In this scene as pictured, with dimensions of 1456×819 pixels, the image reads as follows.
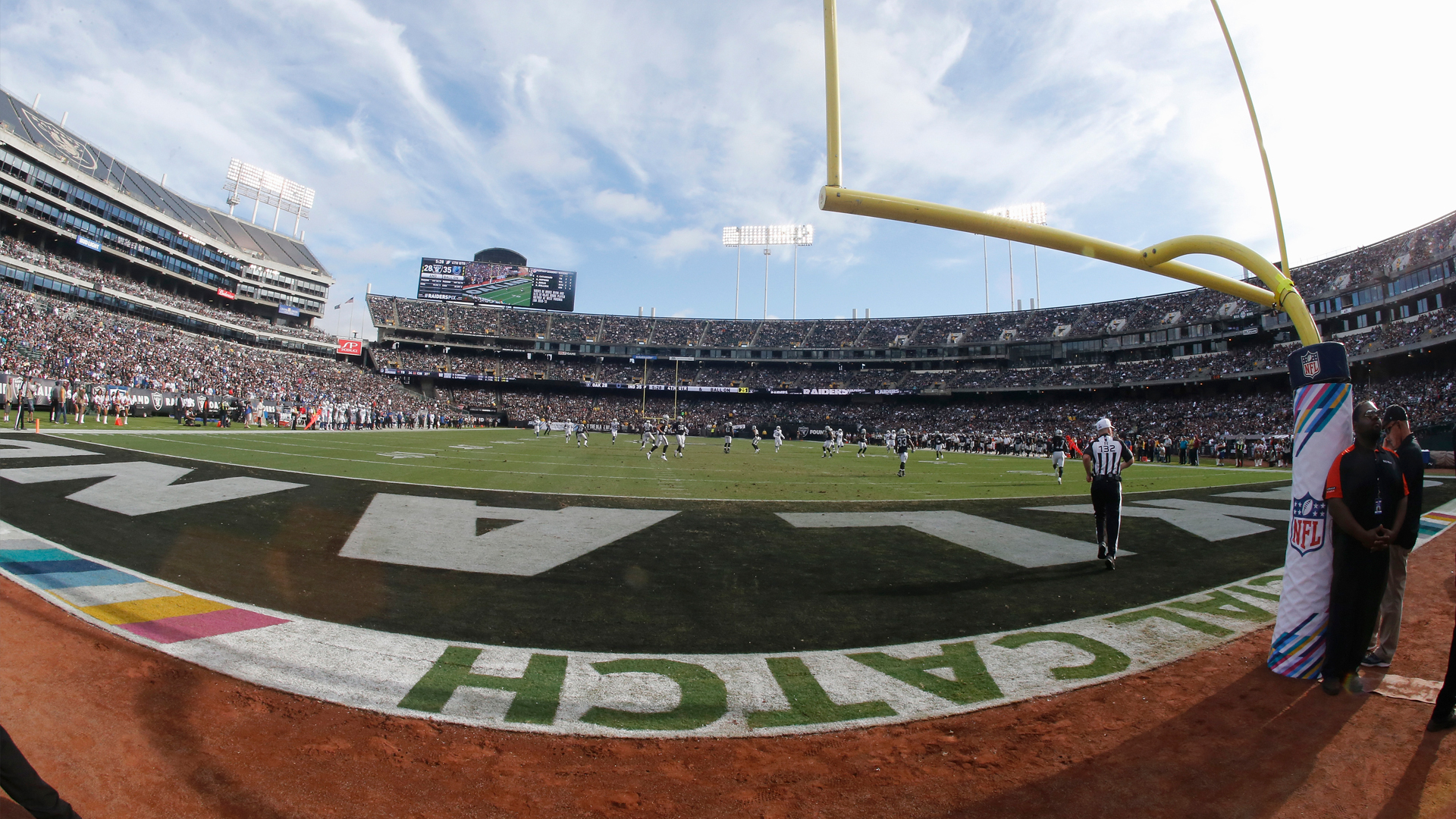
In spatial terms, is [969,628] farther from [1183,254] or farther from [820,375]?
[820,375]

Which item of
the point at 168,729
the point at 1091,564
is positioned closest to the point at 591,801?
the point at 168,729

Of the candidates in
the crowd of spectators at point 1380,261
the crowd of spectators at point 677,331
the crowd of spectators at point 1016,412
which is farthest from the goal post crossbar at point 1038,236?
the crowd of spectators at point 677,331

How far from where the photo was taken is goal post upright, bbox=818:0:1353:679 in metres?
4.44

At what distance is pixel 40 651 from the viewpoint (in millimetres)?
4184

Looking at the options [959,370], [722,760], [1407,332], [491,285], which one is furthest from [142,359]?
[1407,332]

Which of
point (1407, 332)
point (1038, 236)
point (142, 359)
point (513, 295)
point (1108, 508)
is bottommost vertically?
point (1108, 508)

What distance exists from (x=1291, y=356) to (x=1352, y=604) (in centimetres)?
188

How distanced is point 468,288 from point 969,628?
89525mm

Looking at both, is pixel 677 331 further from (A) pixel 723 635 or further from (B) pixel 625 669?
(B) pixel 625 669

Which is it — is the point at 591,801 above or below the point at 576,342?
below

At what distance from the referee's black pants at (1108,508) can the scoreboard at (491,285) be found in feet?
272

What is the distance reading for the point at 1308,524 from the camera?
4543mm

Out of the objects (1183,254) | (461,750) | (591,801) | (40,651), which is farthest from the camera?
(1183,254)

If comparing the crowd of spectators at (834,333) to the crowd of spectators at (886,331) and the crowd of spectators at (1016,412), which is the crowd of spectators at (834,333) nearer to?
the crowd of spectators at (886,331)
